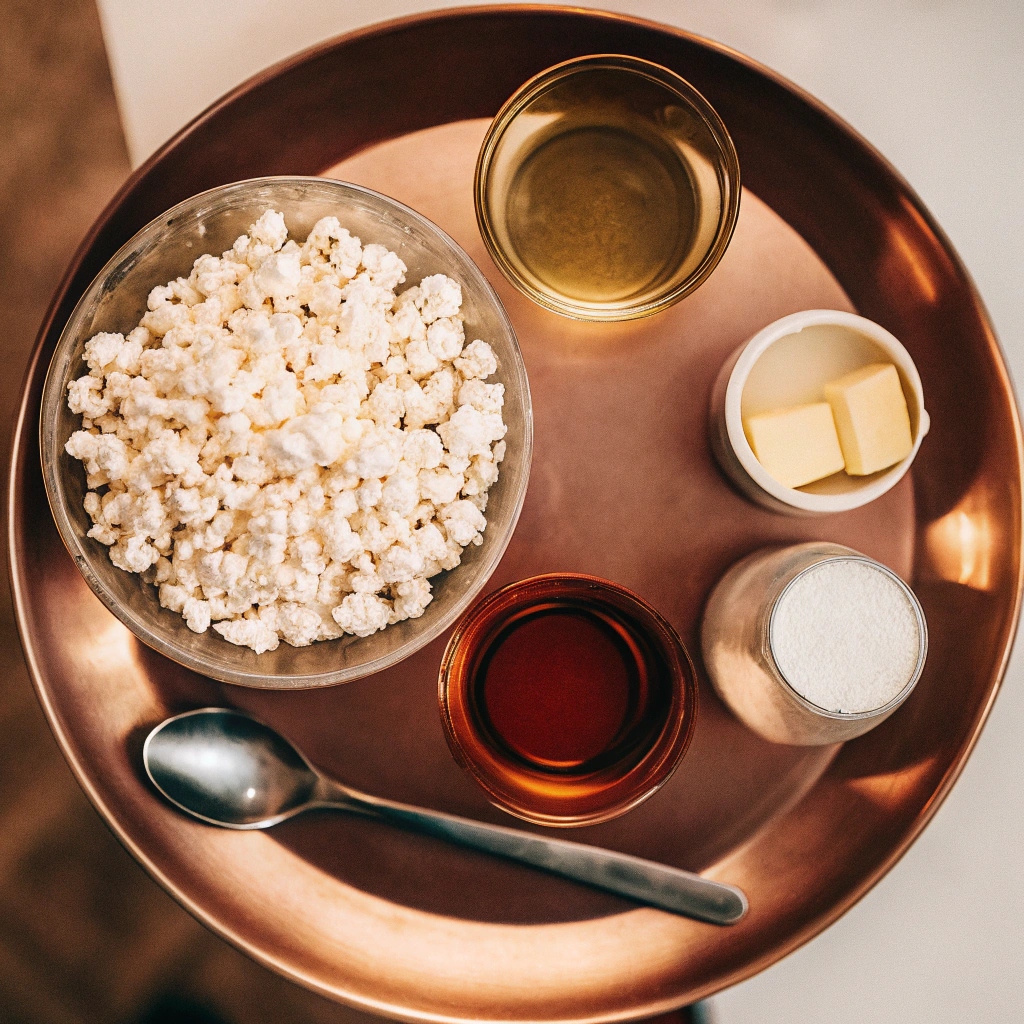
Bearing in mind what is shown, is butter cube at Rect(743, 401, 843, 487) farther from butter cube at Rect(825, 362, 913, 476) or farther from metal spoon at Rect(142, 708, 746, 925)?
metal spoon at Rect(142, 708, 746, 925)

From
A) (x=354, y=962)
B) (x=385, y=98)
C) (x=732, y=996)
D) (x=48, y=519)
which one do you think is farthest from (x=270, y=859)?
(x=385, y=98)

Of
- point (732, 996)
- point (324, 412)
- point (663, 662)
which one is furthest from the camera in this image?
point (732, 996)

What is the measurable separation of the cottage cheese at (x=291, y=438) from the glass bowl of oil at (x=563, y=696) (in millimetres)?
95

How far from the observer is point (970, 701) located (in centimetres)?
69

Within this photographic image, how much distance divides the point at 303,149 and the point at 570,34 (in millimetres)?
262

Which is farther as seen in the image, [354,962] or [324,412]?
[354,962]

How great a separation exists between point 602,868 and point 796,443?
402mm

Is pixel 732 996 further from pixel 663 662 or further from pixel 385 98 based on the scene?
pixel 385 98

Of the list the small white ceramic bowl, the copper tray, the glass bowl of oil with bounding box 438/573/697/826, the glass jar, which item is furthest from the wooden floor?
the small white ceramic bowl

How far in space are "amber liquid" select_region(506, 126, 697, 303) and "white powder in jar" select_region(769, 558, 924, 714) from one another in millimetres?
310

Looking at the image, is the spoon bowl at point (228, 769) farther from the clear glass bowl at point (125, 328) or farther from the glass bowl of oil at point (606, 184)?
the glass bowl of oil at point (606, 184)

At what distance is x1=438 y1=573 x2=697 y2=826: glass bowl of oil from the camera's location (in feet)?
2.09

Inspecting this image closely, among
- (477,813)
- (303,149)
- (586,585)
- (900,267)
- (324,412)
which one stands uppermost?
(303,149)

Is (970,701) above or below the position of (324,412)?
below
